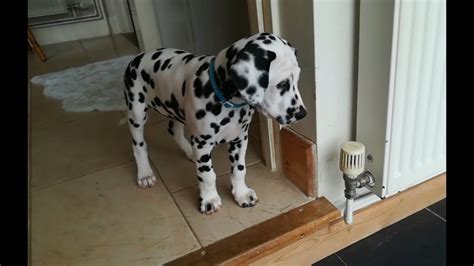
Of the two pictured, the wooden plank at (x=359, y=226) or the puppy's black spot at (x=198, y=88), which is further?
the wooden plank at (x=359, y=226)

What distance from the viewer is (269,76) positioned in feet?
2.55

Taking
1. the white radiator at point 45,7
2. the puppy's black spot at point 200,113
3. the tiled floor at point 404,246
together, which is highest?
the puppy's black spot at point 200,113

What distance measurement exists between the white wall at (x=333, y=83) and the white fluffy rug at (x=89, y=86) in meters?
1.15

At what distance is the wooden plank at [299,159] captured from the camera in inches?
43.4

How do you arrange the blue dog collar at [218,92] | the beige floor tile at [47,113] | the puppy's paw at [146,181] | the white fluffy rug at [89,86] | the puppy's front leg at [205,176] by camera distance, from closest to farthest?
1. the blue dog collar at [218,92]
2. the puppy's front leg at [205,176]
3. the puppy's paw at [146,181]
4. the beige floor tile at [47,113]
5. the white fluffy rug at [89,86]

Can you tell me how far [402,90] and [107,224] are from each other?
2.85ft

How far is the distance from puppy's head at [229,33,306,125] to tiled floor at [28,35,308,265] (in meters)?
0.40

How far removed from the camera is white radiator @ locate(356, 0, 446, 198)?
84 centimetres

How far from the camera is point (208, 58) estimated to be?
3.03 ft

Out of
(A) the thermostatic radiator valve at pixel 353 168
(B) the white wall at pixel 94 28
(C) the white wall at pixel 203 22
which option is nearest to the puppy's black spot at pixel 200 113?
(A) the thermostatic radiator valve at pixel 353 168

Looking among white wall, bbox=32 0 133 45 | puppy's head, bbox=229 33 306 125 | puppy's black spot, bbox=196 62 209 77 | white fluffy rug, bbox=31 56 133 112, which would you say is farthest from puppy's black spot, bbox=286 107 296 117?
white wall, bbox=32 0 133 45

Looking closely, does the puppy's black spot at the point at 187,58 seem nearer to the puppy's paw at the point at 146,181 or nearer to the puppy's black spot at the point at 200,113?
the puppy's black spot at the point at 200,113

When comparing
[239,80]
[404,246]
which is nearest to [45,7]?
[239,80]
